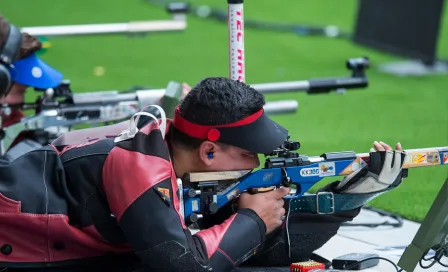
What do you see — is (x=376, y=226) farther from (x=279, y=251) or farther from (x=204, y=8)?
(x=204, y=8)

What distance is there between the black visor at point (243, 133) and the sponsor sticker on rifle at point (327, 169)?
31 centimetres

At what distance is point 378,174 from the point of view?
3.94m

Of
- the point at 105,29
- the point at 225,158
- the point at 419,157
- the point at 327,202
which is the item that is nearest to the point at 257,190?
the point at 225,158

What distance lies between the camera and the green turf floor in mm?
7496

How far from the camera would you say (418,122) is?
26.8ft

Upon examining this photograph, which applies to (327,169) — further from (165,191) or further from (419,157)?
(165,191)

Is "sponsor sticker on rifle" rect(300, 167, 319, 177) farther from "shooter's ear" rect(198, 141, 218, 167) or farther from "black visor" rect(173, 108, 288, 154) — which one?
"shooter's ear" rect(198, 141, 218, 167)

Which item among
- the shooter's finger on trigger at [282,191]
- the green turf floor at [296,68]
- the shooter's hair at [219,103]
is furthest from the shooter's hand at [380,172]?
the green turf floor at [296,68]

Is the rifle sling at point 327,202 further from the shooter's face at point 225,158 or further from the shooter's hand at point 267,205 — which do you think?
the shooter's face at point 225,158

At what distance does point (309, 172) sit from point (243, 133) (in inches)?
17.1

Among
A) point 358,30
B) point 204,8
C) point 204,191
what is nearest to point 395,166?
point 204,191

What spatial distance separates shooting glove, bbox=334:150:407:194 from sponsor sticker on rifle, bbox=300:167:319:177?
8.5 inches

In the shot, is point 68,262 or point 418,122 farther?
point 418,122

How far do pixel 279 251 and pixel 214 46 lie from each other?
7784mm
